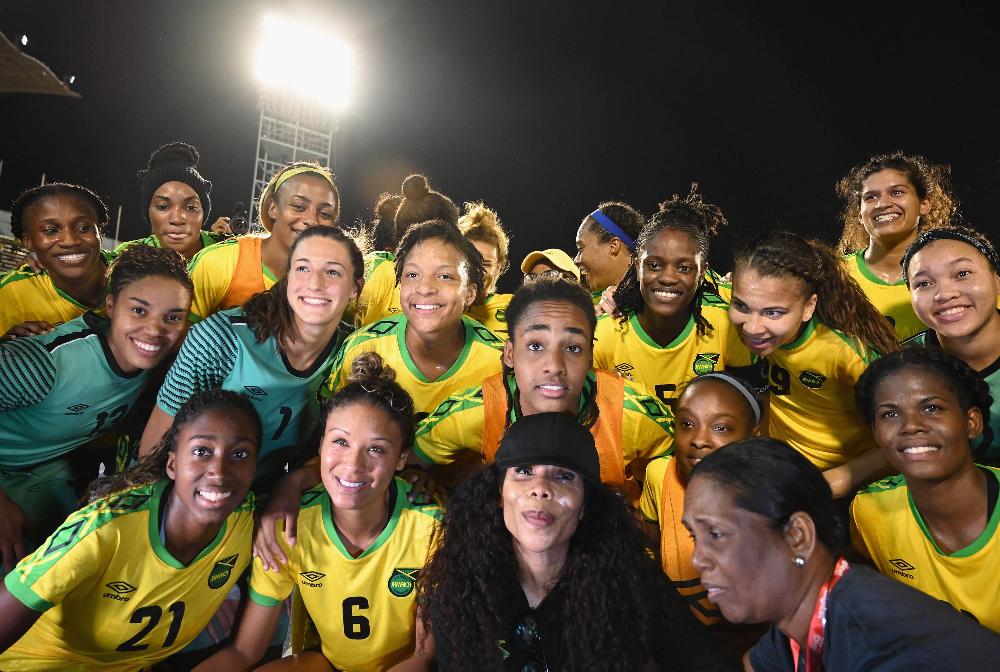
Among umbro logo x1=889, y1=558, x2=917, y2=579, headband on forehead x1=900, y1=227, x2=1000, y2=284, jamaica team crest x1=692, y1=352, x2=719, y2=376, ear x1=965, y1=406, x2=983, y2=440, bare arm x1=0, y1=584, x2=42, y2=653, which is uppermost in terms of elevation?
headband on forehead x1=900, y1=227, x2=1000, y2=284

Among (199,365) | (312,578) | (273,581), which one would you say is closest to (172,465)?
(199,365)

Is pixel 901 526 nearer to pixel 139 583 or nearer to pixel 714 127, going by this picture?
pixel 139 583

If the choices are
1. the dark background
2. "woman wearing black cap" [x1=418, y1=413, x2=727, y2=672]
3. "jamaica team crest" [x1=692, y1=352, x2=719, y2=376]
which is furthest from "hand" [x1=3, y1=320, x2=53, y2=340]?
the dark background

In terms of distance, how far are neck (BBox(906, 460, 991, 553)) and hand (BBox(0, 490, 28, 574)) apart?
401 centimetres

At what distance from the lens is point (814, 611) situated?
6.92 feet

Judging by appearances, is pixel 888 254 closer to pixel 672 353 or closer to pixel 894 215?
pixel 894 215

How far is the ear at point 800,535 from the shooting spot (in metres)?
2.11

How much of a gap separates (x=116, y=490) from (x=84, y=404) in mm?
571

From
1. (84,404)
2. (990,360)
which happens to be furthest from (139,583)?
(990,360)

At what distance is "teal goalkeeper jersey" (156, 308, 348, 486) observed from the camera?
332 cm

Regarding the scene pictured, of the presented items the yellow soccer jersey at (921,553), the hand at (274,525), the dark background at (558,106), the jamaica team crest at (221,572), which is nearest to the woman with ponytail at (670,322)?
the yellow soccer jersey at (921,553)

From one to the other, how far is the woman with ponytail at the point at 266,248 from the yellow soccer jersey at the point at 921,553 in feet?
11.0

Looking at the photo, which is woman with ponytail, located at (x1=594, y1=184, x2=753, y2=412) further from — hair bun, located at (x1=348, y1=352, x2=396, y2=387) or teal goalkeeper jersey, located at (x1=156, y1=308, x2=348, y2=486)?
teal goalkeeper jersey, located at (x1=156, y1=308, x2=348, y2=486)

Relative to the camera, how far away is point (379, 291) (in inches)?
184
